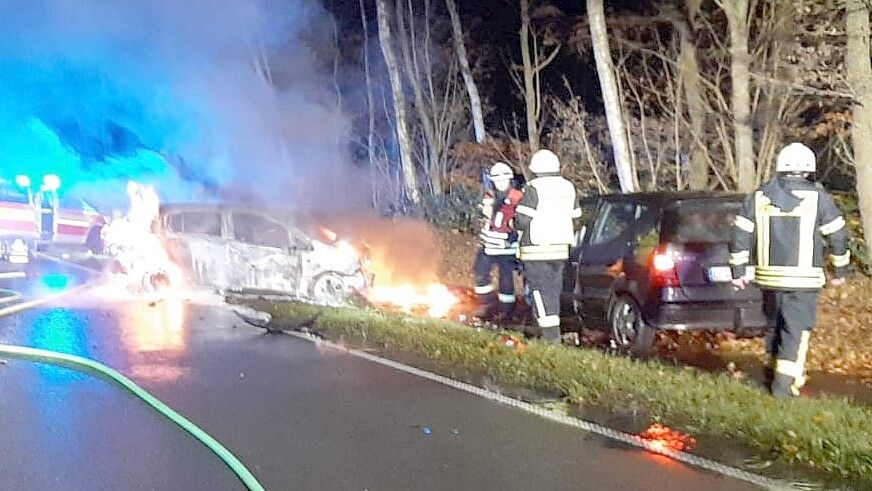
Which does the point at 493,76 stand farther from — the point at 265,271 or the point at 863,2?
the point at 863,2

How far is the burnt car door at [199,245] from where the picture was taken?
14.6 metres

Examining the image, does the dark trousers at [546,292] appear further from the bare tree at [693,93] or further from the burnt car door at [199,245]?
the bare tree at [693,93]

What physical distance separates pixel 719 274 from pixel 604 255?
1263mm

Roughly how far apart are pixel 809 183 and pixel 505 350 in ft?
10.3

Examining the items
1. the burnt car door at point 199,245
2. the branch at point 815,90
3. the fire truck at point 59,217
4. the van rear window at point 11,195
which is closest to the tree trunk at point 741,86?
the branch at point 815,90

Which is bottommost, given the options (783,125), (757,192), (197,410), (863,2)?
(197,410)

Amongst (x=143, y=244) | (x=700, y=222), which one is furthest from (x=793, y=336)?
(x=143, y=244)

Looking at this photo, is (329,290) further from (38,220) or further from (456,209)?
(38,220)

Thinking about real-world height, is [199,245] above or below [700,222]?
below

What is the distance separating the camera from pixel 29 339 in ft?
34.6

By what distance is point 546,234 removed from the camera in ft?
32.8

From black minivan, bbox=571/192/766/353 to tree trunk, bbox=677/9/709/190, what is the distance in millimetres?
6320

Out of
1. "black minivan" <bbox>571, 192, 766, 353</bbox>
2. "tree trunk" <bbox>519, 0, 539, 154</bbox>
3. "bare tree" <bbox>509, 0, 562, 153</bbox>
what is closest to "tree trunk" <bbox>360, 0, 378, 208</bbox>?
"bare tree" <bbox>509, 0, 562, 153</bbox>

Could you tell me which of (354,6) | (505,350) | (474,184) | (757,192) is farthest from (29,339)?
(354,6)
